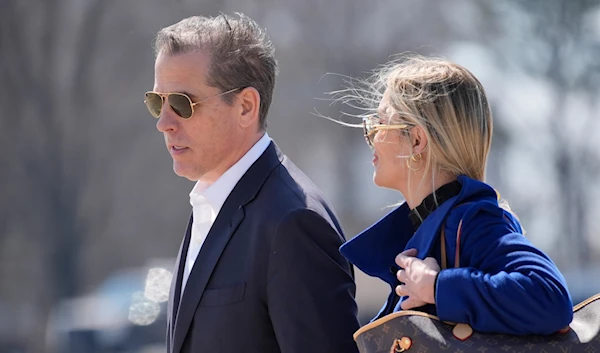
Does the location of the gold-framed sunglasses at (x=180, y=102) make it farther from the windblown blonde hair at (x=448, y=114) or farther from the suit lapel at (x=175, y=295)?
the windblown blonde hair at (x=448, y=114)

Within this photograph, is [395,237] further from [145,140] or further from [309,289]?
[145,140]

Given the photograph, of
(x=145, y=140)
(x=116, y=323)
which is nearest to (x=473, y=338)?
(x=116, y=323)

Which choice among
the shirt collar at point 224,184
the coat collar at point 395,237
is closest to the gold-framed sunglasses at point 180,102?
the shirt collar at point 224,184

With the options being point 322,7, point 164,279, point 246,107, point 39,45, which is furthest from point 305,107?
point 246,107

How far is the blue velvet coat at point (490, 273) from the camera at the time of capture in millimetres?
2355

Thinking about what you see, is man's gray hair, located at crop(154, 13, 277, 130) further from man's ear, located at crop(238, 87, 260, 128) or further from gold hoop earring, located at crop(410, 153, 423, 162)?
gold hoop earring, located at crop(410, 153, 423, 162)

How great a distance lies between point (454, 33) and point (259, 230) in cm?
1713

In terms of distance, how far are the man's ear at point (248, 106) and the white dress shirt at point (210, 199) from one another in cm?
9

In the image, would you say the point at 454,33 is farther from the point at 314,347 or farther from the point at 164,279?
the point at 314,347

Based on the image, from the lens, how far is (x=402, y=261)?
2.65 meters

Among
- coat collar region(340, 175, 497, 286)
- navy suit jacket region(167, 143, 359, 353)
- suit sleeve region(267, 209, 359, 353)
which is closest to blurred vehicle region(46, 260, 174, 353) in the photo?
navy suit jacket region(167, 143, 359, 353)

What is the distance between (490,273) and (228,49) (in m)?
1.36

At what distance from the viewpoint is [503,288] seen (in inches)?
93.1

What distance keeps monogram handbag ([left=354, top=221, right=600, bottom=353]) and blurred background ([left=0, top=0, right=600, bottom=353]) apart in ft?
31.6
